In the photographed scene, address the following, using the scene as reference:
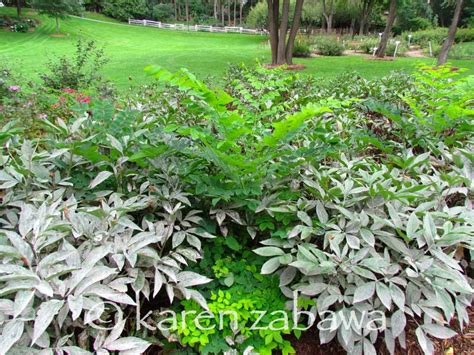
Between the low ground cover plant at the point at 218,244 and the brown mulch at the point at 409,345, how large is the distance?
0.14 ft

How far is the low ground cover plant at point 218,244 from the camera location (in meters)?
1.24

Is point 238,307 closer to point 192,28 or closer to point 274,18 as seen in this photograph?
point 274,18

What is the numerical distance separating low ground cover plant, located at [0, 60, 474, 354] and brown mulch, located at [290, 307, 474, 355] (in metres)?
0.04

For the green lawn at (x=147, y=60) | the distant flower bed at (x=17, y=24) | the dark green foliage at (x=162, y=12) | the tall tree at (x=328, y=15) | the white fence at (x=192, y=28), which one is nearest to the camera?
the green lawn at (x=147, y=60)

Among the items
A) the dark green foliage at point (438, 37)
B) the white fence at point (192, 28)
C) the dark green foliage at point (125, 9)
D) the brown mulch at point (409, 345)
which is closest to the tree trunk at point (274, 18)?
the brown mulch at point (409, 345)

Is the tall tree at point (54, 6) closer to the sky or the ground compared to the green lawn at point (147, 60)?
closer to the sky

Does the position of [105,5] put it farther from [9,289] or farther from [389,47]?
[9,289]

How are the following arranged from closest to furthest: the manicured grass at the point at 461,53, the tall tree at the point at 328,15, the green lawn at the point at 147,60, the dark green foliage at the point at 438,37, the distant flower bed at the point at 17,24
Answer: the green lawn at the point at 147,60 → the manicured grass at the point at 461,53 → the distant flower bed at the point at 17,24 → the dark green foliage at the point at 438,37 → the tall tree at the point at 328,15

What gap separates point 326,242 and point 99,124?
55.2 inches

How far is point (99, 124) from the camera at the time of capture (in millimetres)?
2035

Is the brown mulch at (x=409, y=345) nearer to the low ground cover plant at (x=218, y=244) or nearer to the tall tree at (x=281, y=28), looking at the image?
the low ground cover plant at (x=218, y=244)

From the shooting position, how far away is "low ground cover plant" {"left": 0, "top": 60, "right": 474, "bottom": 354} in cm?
124

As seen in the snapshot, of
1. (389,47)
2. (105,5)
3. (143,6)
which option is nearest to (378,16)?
(389,47)

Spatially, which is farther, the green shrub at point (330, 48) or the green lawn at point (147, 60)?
A: the green shrub at point (330, 48)
